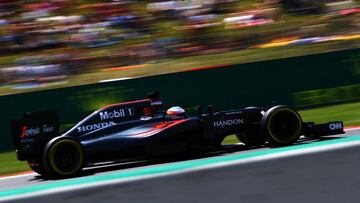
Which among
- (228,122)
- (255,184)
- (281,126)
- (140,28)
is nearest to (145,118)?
(228,122)

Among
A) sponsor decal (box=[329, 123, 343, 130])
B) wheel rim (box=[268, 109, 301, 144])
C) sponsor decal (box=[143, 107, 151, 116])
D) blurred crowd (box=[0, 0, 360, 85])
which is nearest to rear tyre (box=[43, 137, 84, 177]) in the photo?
sponsor decal (box=[143, 107, 151, 116])

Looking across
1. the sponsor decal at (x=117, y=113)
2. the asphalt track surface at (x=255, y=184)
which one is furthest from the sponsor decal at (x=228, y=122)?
the asphalt track surface at (x=255, y=184)

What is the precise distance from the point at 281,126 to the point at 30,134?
11.5 feet

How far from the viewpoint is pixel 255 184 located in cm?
357

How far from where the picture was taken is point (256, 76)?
14883 millimetres

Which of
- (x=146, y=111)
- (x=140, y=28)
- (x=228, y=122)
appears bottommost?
(x=228, y=122)

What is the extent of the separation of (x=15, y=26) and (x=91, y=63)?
2738 mm

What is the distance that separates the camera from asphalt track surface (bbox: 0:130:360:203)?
3.34 metres

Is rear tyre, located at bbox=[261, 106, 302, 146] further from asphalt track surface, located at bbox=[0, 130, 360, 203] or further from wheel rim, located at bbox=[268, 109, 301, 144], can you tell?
asphalt track surface, located at bbox=[0, 130, 360, 203]

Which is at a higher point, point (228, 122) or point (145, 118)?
point (145, 118)

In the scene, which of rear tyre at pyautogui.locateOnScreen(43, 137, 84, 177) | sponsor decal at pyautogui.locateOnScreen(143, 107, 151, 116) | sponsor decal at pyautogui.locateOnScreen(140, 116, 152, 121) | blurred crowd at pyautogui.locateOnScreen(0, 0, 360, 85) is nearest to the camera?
rear tyre at pyautogui.locateOnScreen(43, 137, 84, 177)

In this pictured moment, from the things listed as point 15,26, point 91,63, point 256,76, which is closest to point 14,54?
point 15,26

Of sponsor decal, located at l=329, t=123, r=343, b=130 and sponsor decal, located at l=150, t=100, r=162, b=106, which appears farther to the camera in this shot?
sponsor decal, located at l=329, t=123, r=343, b=130

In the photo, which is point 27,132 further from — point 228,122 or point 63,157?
point 228,122
